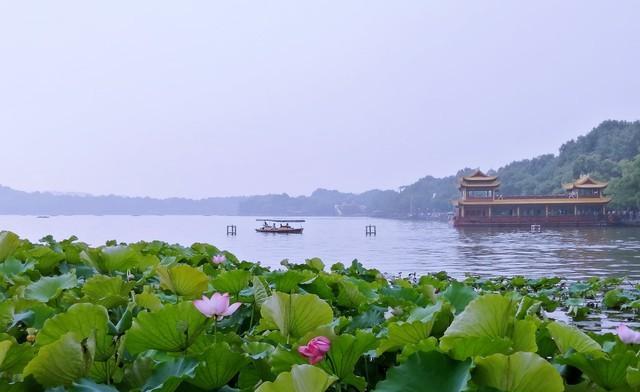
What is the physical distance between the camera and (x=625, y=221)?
40.8m

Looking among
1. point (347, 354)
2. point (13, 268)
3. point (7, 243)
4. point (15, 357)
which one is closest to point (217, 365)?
point (347, 354)

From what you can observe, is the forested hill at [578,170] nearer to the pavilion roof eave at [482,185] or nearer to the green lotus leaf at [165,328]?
the pavilion roof eave at [482,185]

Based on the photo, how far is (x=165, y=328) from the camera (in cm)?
79

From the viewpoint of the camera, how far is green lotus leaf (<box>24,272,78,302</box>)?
139 centimetres

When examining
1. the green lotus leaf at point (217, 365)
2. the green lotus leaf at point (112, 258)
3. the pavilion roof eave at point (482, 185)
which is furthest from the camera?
the pavilion roof eave at point (482, 185)

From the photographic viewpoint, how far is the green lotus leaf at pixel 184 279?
1.27 metres

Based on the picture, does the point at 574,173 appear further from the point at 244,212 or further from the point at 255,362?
the point at 244,212

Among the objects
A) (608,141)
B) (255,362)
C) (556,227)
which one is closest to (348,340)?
(255,362)

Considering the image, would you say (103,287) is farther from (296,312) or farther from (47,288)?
(296,312)

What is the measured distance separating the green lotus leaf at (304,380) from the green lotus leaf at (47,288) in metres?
0.97

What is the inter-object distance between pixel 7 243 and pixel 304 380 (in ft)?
6.33

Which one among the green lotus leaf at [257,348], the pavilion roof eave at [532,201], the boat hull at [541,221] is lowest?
the boat hull at [541,221]

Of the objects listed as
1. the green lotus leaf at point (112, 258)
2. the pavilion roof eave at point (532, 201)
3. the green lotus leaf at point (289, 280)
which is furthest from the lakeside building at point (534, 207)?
the green lotus leaf at point (289, 280)

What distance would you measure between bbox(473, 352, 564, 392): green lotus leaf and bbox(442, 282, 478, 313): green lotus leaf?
54cm
